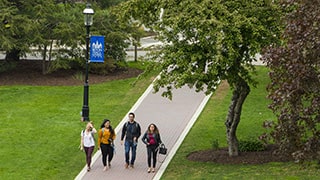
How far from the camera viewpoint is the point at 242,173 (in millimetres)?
16781

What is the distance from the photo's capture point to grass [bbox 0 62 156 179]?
1795 centimetres

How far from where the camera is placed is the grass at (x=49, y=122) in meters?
18.0

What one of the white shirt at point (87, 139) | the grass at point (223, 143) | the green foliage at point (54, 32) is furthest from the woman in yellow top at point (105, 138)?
the green foliage at point (54, 32)

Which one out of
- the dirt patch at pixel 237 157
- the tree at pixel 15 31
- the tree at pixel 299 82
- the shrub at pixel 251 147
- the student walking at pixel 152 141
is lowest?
the dirt patch at pixel 237 157

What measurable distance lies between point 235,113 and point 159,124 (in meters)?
4.79

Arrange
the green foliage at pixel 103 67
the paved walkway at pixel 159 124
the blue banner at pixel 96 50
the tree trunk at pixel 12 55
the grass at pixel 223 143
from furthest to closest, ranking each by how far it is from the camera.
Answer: the tree trunk at pixel 12 55, the green foliage at pixel 103 67, the blue banner at pixel 96 50, the paved walkway at pixel 159 124, the grass at pixel 223 143

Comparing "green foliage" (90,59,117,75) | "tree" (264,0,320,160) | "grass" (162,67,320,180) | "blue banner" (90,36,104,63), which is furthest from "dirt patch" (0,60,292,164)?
"tree" (264,0,320,160)

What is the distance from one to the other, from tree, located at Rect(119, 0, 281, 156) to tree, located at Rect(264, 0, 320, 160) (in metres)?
3.22

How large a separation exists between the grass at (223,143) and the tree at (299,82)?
57.8 inches

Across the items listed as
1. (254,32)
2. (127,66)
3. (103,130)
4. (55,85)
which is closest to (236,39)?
(254,32)

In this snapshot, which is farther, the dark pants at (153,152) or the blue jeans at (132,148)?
the blue jeans at (132,148)

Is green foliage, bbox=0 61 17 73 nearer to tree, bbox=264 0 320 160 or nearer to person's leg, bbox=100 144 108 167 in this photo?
person's leg, bbox=100 144 108 167

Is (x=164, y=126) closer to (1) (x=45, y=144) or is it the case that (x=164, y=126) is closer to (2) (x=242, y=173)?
(1) (x=45, y=144)

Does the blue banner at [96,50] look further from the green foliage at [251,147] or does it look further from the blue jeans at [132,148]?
the green foliage at [251,147]
